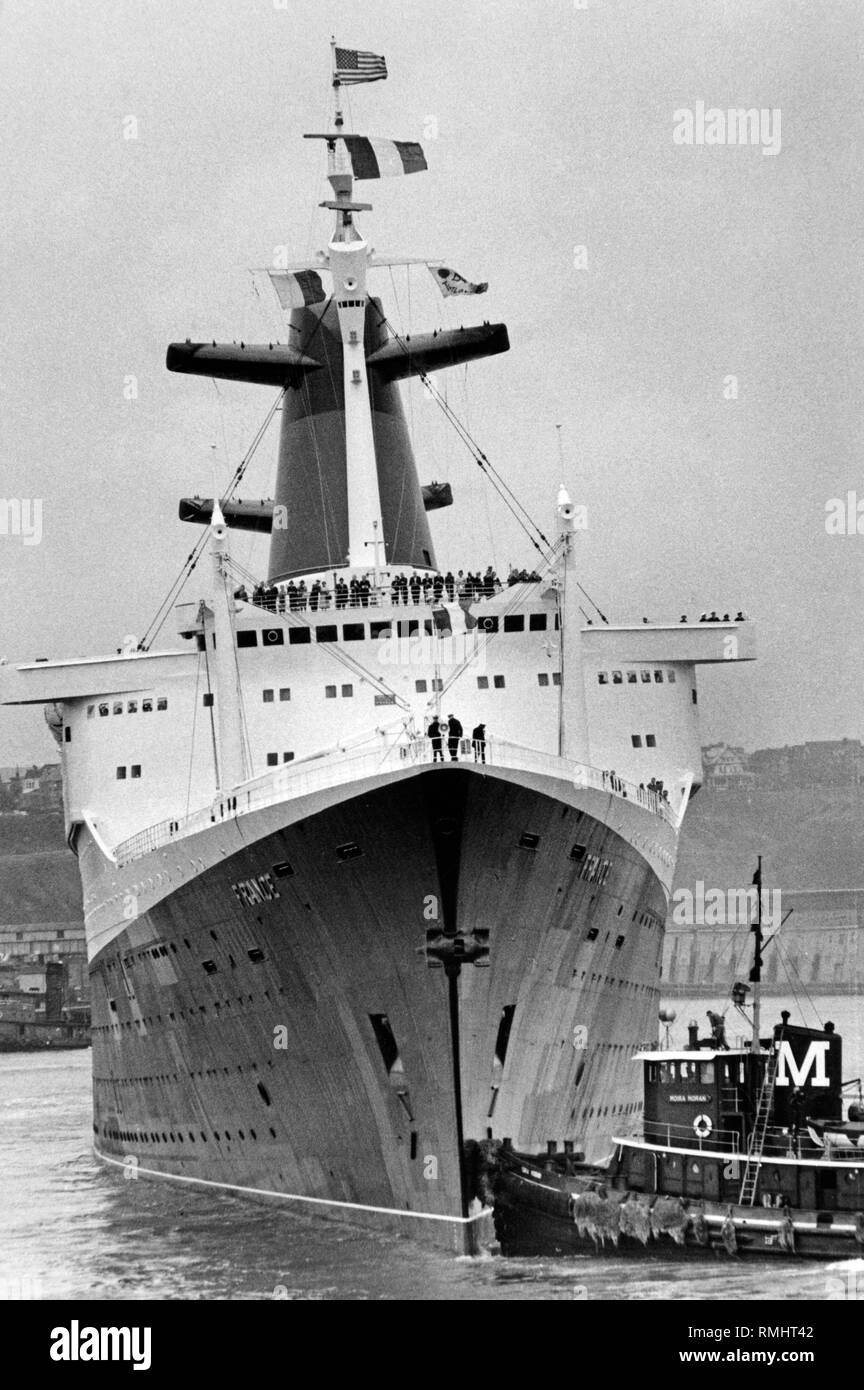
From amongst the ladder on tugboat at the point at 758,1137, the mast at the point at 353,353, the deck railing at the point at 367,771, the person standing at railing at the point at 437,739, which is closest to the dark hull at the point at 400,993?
the person standing at railing at the point at 437,739

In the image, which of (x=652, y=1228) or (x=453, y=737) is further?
(x=453, y=737)

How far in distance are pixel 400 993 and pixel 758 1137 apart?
5.08 metres

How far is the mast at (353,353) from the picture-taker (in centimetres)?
3850

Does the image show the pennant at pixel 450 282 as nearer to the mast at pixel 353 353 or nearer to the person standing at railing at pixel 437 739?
the mast at pixel 353 353

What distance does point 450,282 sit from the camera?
131ft

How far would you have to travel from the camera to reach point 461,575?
36.4 m

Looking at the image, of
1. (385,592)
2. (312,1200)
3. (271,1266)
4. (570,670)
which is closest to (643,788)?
(570,670)

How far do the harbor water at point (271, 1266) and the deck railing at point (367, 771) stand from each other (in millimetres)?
5696

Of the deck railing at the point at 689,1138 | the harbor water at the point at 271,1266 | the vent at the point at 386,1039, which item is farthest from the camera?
the deck railing at the point at 689,1138

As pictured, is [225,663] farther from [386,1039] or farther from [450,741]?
[386,1039]

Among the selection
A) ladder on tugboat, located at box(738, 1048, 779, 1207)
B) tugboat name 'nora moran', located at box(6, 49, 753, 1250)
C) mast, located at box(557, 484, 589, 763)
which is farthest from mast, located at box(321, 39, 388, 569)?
ladder on tugboat, located at box(738, 1048, 779, 1207)
